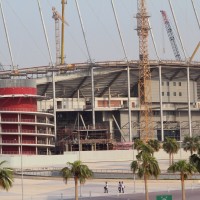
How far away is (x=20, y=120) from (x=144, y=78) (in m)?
27.5

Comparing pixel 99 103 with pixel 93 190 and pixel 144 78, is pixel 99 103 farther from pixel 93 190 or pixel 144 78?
pixel 93 190

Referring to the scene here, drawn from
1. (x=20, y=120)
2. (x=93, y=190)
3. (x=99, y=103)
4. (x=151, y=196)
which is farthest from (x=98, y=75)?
(x=151, y=196)

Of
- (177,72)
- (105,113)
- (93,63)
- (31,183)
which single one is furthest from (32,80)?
(31,183)

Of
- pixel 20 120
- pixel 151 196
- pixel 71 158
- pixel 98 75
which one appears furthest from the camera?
pixel 98 75

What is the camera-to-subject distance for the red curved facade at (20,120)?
14350 cm

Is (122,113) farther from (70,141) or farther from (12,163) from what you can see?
(12,163)

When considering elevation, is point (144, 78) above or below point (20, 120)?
above

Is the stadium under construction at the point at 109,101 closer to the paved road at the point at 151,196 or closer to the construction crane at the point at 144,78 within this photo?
the construction crane at the point at 144,78

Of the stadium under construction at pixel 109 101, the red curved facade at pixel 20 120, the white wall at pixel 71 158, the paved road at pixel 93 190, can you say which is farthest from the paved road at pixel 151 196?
the stadium under construction at pixel 109 101

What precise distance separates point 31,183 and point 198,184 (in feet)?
69.5

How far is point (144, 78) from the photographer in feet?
514

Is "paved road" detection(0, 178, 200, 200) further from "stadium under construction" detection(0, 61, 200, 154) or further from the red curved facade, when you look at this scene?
"stadium under construction" detection(0, 61, 200, 154)

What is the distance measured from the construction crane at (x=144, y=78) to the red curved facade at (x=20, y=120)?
21479 mm

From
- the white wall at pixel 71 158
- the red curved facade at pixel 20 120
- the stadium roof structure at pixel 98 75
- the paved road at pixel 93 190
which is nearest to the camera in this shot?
the paved road at pixel 93 190
